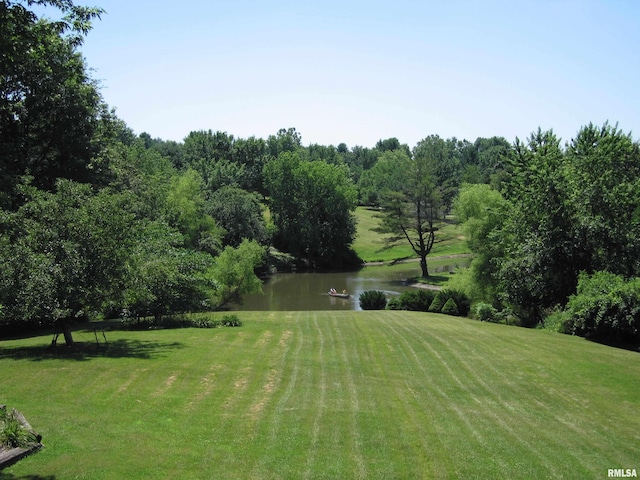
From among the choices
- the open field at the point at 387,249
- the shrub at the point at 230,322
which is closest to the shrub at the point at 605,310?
the shrub at the point at 230,322

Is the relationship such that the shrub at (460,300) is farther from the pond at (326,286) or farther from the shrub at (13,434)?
the shrub at (13,434)

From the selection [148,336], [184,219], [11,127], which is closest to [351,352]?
[148,336]

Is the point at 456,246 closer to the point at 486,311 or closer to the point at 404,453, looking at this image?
the point at 486,311

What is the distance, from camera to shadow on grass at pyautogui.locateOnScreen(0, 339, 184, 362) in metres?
17.5

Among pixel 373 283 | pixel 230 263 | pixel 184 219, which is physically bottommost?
pixel 373 283

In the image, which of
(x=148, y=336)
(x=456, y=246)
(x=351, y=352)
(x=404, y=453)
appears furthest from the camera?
(x=456, y=246)

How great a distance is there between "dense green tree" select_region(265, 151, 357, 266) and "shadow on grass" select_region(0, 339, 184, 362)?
55.5 metres

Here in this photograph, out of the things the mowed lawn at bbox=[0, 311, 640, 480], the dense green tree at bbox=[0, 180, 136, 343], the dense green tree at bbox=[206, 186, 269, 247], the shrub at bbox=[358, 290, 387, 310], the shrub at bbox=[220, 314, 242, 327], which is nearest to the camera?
the mowed lawn at bbox=[0, 311, 640, 480]

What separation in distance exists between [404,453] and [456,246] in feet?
→ 259

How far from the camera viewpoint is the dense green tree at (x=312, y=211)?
7612 cm

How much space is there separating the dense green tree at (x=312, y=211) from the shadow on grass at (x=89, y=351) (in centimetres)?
5548

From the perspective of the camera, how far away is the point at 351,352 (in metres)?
19.8

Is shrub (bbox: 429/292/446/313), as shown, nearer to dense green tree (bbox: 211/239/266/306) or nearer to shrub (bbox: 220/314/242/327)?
dense green tree (bbox: 211/239/266/306)

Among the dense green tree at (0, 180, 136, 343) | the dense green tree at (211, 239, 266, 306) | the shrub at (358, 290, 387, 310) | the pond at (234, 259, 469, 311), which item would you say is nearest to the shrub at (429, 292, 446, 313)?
the shrub at (358, 290, 387, 310)
